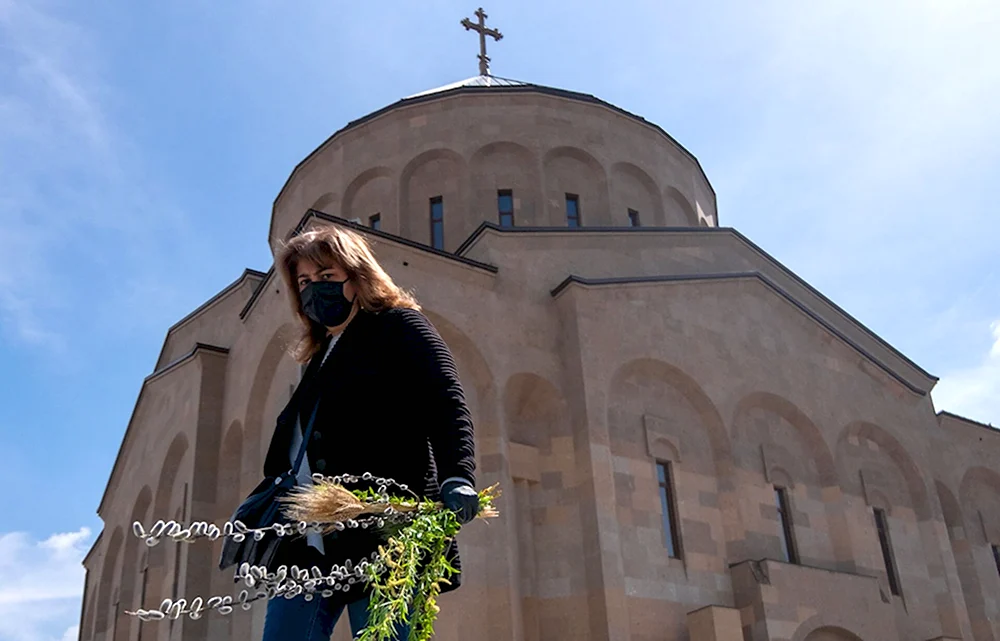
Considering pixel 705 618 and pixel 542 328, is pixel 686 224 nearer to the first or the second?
pixel 542 328

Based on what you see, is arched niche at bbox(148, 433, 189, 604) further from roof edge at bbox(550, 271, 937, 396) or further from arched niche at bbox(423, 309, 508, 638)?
roof edge at bbox(550, 271, 937, 396)

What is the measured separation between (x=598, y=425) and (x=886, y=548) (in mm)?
4909

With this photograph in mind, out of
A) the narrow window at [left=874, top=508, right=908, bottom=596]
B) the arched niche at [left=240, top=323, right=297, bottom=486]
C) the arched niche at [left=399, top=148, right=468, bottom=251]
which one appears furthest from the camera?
the arched niche at [left=399, top=148, right=468, bottom=251]

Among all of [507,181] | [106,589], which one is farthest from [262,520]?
[106,589]

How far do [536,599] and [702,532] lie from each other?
88.9 inches

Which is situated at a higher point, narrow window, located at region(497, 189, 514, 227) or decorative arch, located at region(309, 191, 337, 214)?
decorative arch, located at region(309, 191, 337, 214)

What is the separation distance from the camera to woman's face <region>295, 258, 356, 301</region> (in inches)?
119

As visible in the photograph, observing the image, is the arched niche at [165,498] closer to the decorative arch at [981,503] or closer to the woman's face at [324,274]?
the woman's face at [324,274]

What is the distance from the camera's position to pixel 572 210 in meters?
15.8

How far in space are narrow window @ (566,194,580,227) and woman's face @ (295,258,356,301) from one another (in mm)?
12631

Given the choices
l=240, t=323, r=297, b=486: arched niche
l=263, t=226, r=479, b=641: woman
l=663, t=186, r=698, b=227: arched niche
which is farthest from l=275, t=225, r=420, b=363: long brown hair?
l=663, t=186, r=698, b=227: arched niche

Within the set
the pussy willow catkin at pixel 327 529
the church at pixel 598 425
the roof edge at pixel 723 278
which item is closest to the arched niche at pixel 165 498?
the church at pixel 598 425

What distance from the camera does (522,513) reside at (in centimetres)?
1092

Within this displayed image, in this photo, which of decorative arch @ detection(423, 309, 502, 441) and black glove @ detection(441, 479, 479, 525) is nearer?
black glove @ detection(441, 479, 479, 525)
